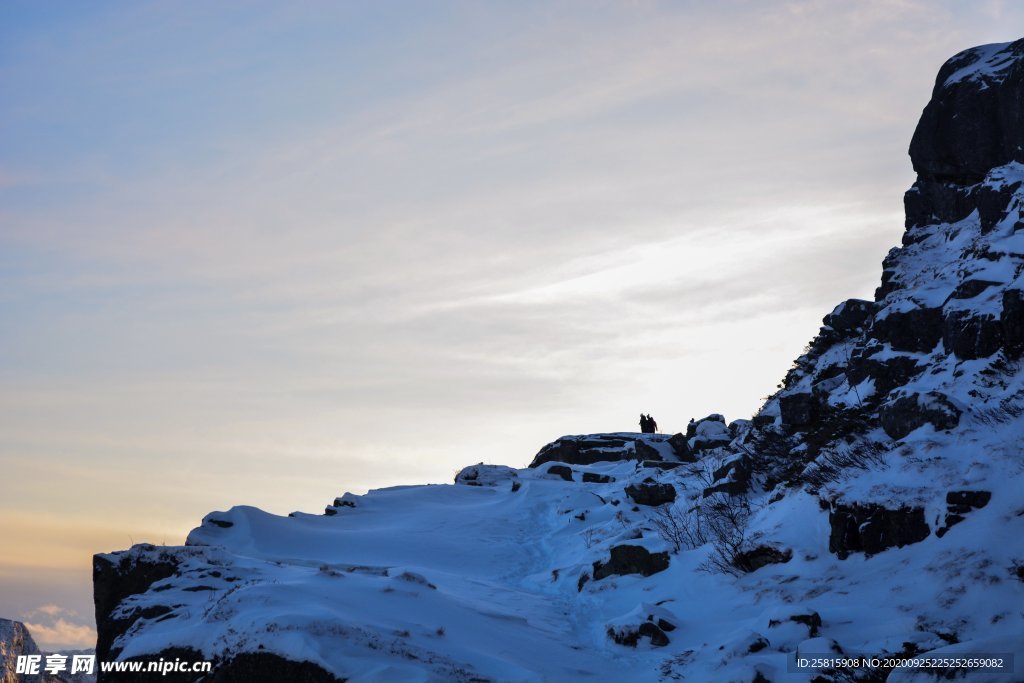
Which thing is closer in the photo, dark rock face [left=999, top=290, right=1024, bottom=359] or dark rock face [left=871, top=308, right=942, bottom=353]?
dark rock face [left=999, top=290, right=1024, bottom=359]

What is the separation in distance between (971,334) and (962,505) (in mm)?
5485

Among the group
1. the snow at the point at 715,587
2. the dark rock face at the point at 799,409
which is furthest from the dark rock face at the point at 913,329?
the dark rock face at the point at 799,409

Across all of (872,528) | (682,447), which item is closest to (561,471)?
(682,447)

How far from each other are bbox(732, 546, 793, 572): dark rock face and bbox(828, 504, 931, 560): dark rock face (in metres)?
0.96

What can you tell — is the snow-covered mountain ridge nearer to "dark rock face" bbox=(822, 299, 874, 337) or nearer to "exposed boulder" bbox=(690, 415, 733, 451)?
"dark rock face" bbox=(822, 299, 874, 337)

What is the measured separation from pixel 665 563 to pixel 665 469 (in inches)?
504

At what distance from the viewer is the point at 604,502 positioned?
2636cm

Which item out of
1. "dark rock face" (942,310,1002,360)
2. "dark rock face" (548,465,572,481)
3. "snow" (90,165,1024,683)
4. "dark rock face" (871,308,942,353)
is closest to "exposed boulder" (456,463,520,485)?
"dark rock face" (548,465,572,481)

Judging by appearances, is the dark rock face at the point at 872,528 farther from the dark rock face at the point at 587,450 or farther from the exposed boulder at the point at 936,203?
the dark rock face at the point at 587,450

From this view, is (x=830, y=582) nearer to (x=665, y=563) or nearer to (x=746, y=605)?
(x=746, y=605)

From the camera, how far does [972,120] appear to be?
2314 centimetres

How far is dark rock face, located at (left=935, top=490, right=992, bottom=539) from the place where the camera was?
457 inches

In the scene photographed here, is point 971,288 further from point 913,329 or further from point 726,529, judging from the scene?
point 726,529

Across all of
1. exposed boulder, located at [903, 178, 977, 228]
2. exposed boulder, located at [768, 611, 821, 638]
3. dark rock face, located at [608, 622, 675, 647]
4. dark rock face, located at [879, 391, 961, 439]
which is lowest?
dark rock face, located at [608, 622, 675, 647]
